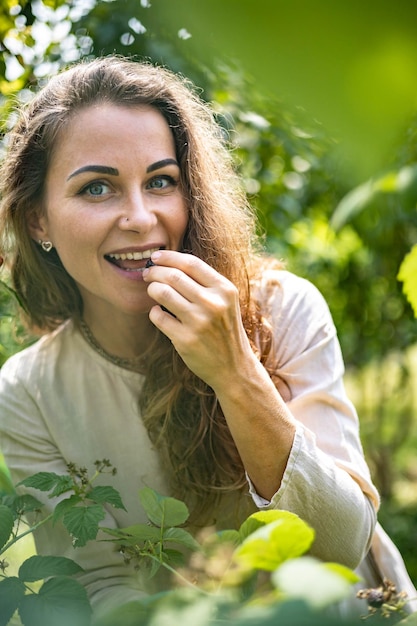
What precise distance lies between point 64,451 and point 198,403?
1.17ft

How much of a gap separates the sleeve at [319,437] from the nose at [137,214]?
40 cm

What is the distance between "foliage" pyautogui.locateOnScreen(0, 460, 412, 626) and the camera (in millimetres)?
401

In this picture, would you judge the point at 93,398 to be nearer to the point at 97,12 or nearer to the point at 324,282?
the point at 97,12

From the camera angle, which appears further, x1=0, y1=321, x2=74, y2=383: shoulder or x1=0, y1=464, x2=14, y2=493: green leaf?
x1=0, y1=321, x2=74, y2=383: shoulder

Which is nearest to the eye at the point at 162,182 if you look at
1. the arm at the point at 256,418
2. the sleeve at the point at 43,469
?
the arm at the point at 256,418

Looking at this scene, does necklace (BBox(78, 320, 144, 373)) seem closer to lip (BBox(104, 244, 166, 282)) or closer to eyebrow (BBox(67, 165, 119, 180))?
lip (BBox(104, 244, 166, 282))

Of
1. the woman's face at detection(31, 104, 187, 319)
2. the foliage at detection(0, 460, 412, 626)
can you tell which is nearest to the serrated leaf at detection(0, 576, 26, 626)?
the foliage at detection(0, 460, 412, 626)

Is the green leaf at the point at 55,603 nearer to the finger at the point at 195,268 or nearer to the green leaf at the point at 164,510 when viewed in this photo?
the green leaf at the point at 164,510

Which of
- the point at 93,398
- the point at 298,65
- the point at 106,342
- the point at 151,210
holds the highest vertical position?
the point at 151,210

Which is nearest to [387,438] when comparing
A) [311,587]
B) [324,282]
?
[324,282]

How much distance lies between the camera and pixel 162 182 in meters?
1.67

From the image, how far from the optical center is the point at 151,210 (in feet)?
5.28

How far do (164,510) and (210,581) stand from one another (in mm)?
170

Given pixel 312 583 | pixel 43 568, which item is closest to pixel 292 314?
pixel 43 568
